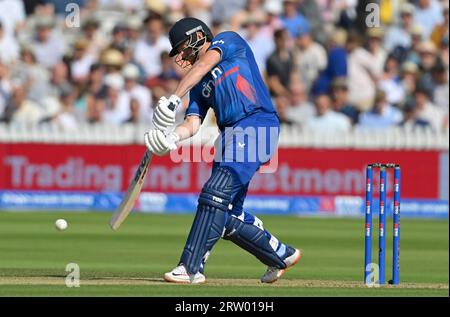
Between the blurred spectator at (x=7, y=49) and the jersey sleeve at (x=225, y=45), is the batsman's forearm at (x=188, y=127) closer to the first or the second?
the jersey sleeve at (x=225, y=45)

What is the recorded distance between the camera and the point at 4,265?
9508 mm

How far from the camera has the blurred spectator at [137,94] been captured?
1645 cm

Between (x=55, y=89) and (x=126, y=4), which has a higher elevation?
(x=126, y=4)

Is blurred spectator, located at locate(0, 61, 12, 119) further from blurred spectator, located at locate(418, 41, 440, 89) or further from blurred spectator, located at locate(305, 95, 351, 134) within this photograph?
blurred spectator, located at locate(418, 41, 440, 89)

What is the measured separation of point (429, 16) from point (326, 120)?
300 cm

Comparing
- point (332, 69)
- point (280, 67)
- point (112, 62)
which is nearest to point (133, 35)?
point (112, 62)

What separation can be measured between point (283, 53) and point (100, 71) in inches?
98.9

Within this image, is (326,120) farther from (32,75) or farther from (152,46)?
(32,75)

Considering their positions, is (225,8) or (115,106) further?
Result: (225,8)

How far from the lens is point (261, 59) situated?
1747 cm

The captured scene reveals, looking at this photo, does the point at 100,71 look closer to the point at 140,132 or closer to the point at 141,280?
the point at 140,132

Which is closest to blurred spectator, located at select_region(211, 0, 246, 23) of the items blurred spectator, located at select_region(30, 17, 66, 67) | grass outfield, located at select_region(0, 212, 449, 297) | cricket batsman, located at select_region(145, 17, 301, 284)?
blurred spectator, located at select_region(30, 17, 66, 67)

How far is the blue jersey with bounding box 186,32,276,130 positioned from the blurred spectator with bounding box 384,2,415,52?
400 inches

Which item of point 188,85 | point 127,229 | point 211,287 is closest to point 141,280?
point 211,287
